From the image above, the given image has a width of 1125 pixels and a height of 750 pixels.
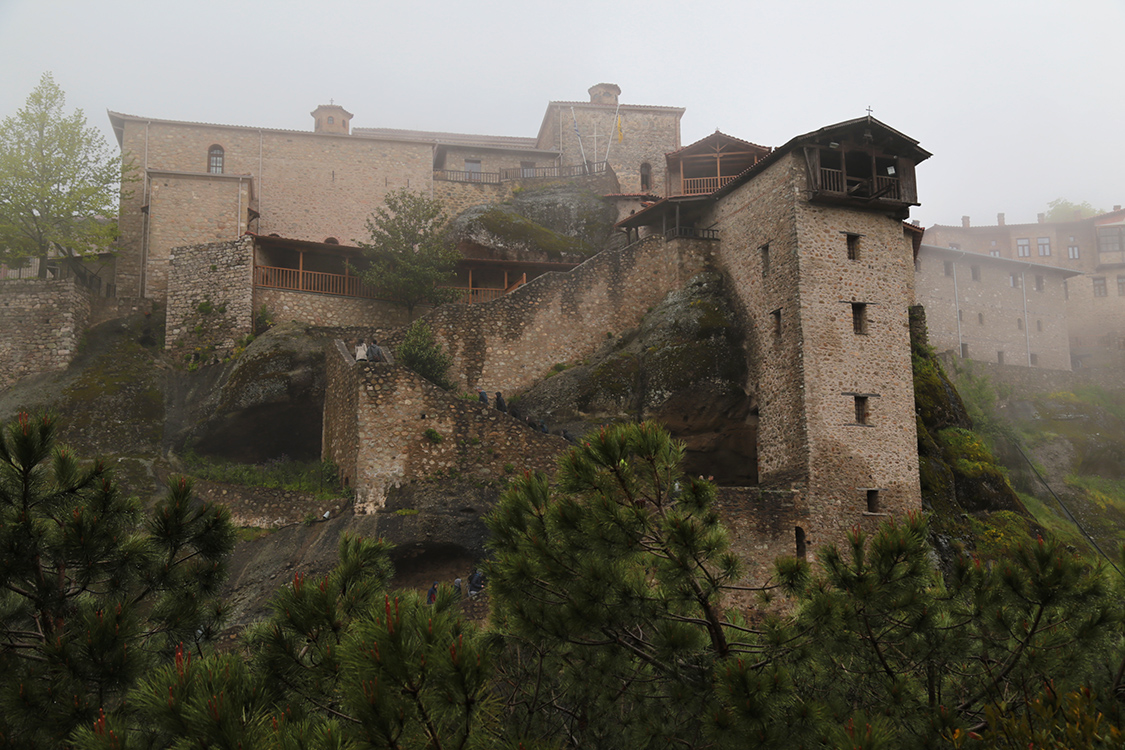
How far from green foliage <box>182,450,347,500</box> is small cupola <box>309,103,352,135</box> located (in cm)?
2231

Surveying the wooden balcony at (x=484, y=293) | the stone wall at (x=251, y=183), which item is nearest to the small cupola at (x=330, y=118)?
the stone wall at (x=251, y=183)

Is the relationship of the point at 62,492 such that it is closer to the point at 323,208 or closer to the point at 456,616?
the point at 456,616

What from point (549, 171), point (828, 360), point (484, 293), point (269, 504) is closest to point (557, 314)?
point (484, 293)

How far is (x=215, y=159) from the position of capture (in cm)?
3331

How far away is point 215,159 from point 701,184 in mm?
19950

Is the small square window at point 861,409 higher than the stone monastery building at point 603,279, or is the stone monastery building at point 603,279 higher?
the stone monastery building at point 603,279

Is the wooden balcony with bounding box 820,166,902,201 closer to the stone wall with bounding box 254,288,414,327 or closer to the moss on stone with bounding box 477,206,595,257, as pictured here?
the moss on stone with bounding box 477,206,595,257

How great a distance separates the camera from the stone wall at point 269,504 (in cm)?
1872

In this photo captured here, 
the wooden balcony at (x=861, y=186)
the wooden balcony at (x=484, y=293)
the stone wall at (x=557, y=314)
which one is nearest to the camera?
the wooden balcony at (x=861, y=186)

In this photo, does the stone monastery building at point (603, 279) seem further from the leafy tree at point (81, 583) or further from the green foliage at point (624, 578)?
the green foliage at point (624, 578)

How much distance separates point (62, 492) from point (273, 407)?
15759 mm

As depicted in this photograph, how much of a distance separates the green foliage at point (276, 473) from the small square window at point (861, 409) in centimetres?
1294

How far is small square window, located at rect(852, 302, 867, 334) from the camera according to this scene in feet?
69.6

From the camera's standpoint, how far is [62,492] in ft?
21.8
